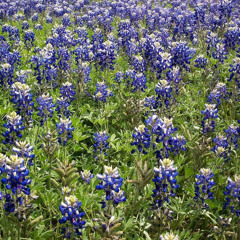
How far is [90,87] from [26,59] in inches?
91.8

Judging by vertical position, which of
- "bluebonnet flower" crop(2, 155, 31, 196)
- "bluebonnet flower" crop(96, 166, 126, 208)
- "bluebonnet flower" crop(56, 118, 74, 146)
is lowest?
"bluebonnet flower" crop(56, 118, 74, 146)

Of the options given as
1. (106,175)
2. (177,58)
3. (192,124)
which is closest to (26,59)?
(177,58)

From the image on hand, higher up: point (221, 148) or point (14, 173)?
point (14, 173)

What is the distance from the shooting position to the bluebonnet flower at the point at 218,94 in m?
5.41

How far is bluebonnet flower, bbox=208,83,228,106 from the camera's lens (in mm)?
5414

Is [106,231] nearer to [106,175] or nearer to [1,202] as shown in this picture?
[106,175]

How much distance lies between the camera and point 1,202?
10.3ft

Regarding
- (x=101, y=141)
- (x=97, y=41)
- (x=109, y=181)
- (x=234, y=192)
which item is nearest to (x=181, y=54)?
(x=97, y=41)

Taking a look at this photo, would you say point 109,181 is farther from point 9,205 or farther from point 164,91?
point 164,91

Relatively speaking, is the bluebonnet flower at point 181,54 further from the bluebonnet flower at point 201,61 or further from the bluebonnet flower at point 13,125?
the bluebonnet flower at point 13,125

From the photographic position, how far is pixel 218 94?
17.9 ft

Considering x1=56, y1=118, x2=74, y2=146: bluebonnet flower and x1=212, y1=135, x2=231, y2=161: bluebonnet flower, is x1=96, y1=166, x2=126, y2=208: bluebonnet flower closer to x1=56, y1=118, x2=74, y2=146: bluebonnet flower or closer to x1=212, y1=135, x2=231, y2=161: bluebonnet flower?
x1=56, y1=118, x2=74, y2=146: bluebonnet flower

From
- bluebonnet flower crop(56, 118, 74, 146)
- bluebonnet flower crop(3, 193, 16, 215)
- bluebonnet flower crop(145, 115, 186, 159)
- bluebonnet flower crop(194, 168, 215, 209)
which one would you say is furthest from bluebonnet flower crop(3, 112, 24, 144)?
bluebonnet flower crop(194, 168, 215, 209)

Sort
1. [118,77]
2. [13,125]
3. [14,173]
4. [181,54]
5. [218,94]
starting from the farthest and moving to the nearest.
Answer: [118,77] < [181,54] < [218,94] < [13,125] < [14,173]
